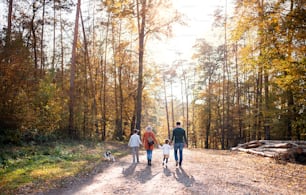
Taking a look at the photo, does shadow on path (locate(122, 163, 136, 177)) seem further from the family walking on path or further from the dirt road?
the family walking on path

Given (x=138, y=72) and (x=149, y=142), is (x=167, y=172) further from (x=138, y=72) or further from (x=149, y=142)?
(x=138, y=72)

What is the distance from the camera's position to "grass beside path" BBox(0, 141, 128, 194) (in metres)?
7.74

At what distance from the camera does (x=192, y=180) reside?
8477 mm

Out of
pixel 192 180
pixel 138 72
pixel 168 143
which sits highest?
pixel 138 72

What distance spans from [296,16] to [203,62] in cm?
2233

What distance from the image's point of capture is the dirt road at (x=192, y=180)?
24.3ft

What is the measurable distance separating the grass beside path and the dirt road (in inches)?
26.1

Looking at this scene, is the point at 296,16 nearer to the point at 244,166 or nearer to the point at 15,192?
the point at 244,166

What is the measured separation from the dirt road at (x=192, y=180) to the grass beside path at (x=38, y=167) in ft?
2.17

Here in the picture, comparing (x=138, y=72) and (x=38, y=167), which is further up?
(x=138, y=72)

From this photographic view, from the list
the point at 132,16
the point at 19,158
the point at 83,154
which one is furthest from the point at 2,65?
the point at 132,16

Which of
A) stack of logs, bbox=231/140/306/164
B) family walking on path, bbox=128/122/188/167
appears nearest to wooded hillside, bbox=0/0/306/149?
stack of logs, bbox=231/140/306/164

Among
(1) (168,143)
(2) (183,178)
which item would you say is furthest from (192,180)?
(1) (168,143)

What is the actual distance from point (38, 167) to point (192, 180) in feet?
19.0
